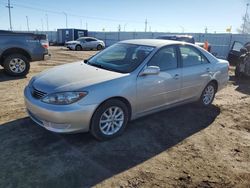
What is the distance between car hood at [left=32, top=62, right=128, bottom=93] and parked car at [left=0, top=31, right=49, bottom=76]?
454cm

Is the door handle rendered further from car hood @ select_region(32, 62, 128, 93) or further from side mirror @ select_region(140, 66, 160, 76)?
car hood @ select_region(32, 62, 128, 93)

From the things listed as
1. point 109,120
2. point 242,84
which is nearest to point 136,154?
point 109,120

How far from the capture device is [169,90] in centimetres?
468

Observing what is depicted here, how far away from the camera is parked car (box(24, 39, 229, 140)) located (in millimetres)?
3568

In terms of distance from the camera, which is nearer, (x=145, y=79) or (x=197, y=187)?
(x=197, y=187)

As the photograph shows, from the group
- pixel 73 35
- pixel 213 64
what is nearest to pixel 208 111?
pixel 213 64

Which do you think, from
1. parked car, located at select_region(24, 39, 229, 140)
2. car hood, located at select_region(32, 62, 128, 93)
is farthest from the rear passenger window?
car hood, located at select_region(32, 62, 128, 93)

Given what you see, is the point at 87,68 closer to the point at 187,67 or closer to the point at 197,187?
the point at 187,67

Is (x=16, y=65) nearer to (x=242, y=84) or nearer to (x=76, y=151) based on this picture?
(x=76, y=151)

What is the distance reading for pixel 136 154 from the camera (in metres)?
3.66

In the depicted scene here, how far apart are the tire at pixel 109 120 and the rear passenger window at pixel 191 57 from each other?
1.78 meters

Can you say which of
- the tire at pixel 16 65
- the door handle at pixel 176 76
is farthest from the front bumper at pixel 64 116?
the tire at pixel 16 65

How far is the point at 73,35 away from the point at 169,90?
1339 inches

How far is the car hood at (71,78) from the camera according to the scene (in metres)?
3.67
